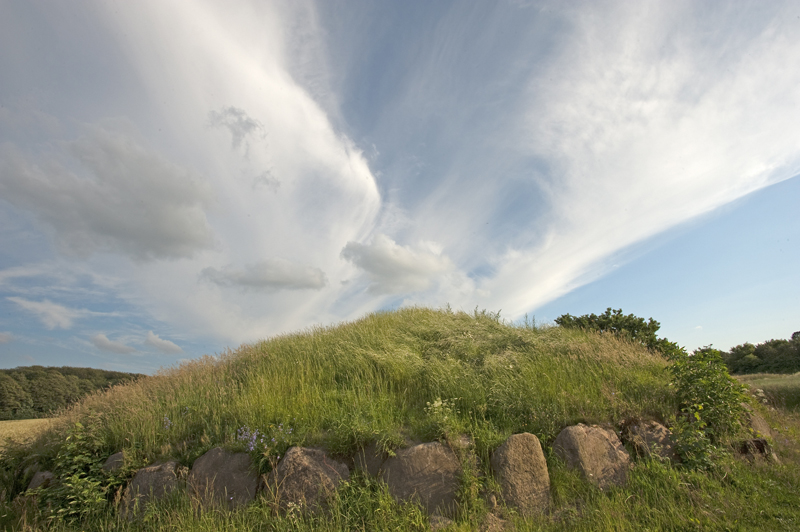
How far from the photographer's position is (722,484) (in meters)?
5.39

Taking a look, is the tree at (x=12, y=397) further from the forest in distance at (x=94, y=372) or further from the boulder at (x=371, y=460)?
the boulder at (x=371, y=460)

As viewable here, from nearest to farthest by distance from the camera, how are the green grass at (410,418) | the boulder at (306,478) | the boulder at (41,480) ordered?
the green grass at (410,418), the boulder at (306,478), the boulder at (41,480)

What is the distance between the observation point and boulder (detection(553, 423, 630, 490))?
554cm

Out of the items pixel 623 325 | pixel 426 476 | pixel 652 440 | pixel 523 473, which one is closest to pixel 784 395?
pixel 623 325

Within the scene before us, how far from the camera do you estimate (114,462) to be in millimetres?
6820

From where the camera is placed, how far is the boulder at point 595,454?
554 centimetres

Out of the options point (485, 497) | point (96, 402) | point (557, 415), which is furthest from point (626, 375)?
point (96, 402)

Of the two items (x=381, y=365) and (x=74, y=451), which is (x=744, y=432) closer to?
(x=381, y=365)

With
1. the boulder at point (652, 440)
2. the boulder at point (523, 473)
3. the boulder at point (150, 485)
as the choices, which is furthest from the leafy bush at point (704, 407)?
the boulder at point (150, 485)

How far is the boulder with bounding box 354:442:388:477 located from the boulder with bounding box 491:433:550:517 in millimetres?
1684

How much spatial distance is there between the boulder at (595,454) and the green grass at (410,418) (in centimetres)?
16

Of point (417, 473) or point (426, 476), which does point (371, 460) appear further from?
point (426, 476)

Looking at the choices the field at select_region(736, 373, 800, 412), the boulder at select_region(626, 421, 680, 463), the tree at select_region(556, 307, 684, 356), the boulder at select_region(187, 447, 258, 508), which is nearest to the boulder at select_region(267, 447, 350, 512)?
the boulder at select_region(187, 447, 258, 508)

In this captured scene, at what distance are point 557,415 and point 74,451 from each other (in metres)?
8.77
